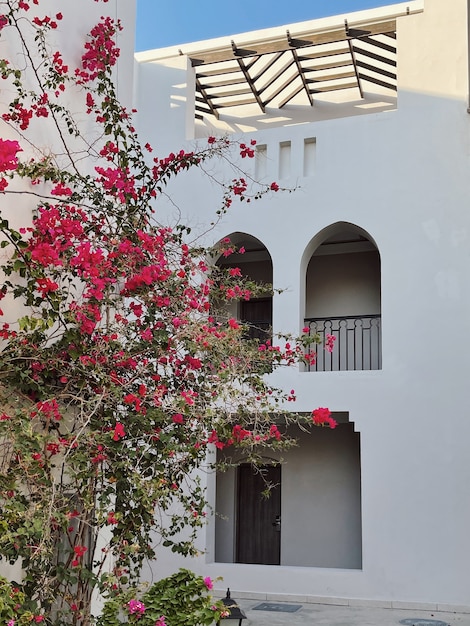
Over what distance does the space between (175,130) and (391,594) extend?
752 cm

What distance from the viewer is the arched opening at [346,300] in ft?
42.9

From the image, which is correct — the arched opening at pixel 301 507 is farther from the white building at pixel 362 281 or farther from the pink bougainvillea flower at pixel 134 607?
the pink bougainvillea flower at pixel 134 607

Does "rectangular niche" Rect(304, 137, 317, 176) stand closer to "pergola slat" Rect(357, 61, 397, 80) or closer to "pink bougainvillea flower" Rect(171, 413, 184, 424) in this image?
"pergola slat" Rect(357, 61, 397, 80)

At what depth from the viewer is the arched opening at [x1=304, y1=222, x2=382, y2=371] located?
1307 centimetres

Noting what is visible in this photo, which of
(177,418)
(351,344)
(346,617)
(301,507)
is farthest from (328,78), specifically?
(177,418)

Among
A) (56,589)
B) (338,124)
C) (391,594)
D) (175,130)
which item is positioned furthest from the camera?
(175,130)

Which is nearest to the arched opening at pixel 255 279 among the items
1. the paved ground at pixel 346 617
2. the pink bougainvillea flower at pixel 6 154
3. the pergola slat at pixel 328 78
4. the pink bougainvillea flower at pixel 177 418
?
the pergola slat at pixel 328 78

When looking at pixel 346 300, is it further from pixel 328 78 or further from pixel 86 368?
pixel 86 368

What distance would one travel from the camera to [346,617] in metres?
9.60

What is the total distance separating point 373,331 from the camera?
13195 millimetres

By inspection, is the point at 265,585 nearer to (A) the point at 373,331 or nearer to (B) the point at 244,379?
(A) the point at 373,331

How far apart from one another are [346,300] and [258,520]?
13.4 feet

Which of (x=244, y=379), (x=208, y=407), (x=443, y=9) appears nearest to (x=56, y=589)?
(x=208, y=407)

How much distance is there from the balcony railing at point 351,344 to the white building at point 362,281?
0.12ft
